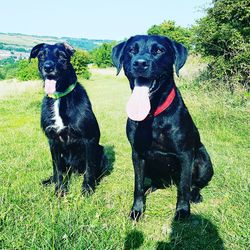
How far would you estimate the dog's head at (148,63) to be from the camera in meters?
3.10

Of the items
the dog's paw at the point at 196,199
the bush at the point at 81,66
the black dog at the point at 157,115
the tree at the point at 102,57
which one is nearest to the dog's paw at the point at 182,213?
the black dog at the point at 157,115

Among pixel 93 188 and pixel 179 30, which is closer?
pixel 93 188

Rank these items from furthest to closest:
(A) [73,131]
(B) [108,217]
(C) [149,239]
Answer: (A) [73,131] < (B) [108,217] < (C) [149,239]

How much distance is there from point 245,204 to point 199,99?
5686 mm

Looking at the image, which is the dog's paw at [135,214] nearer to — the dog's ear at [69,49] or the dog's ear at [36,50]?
the dog's ear at [69,49]

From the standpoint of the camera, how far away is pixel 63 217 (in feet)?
8.91

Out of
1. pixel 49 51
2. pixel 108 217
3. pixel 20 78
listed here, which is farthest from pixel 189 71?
pixel 20 78

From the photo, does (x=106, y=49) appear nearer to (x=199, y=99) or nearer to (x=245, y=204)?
(x=199, y=99)

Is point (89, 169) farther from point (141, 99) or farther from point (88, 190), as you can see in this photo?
point (141, 99)

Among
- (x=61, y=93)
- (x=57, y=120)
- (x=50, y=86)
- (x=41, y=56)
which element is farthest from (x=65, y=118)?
(x=41, y=56)

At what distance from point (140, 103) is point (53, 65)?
4.20 ft

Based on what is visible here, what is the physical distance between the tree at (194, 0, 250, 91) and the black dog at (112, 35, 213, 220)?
7.82 meters

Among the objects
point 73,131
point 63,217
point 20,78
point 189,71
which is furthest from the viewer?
point 20,78

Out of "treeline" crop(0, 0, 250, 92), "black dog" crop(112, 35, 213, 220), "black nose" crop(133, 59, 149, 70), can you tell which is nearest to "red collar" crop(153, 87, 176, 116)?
"black dog" crop(112, 35, 213, 220)
